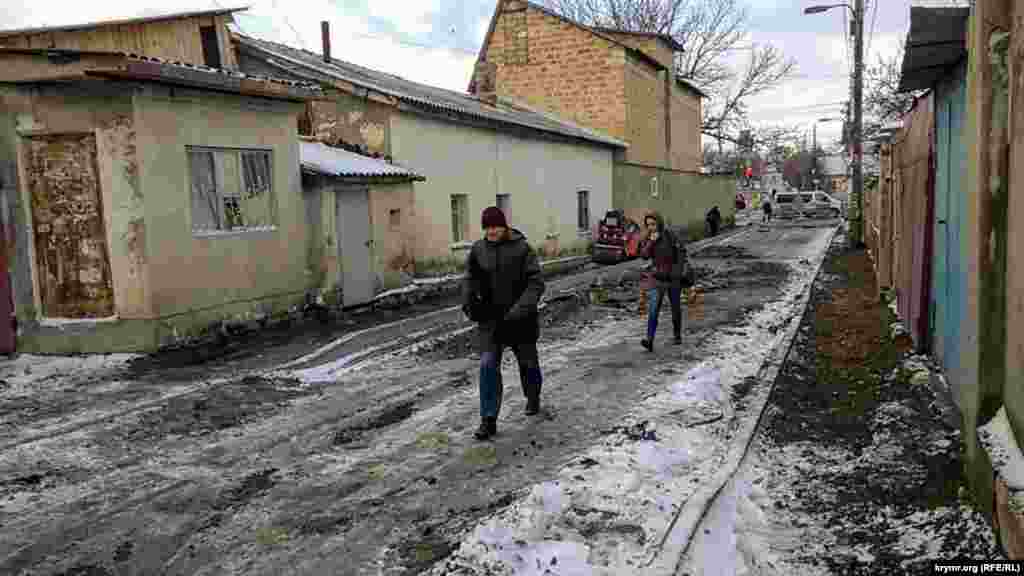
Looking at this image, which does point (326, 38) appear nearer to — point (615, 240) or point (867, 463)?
point (615, 240)

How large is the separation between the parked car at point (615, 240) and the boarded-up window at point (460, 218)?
6996mm

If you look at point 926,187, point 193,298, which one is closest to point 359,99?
point 193,298

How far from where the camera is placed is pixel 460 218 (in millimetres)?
17828

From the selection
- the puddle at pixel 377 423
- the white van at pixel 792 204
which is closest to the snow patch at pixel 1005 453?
the puddle at pixel 377 423

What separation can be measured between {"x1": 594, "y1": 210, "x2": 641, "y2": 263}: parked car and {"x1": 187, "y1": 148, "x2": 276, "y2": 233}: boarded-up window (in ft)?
43.6

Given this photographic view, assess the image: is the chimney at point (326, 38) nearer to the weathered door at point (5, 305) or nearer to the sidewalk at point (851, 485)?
the weathered door at point (5, 305)

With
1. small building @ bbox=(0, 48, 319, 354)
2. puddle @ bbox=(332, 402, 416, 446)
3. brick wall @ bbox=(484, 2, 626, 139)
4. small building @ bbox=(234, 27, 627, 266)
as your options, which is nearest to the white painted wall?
small building @ bbox=(234, 27, 627, 266)

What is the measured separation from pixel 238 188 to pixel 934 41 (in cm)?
902

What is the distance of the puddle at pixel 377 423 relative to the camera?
6.21 metres

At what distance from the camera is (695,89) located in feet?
129

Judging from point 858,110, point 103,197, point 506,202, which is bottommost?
point 506,202

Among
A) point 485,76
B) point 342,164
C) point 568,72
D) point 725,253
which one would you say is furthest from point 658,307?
point 485,76

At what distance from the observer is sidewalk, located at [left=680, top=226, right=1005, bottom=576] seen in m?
4.00

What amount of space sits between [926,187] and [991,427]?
4081mm
